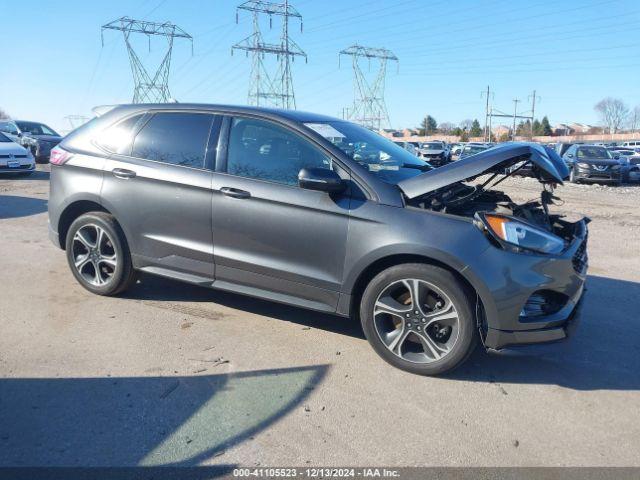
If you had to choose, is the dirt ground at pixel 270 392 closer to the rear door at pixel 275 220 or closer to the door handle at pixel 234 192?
the rear door at pixel 275 220

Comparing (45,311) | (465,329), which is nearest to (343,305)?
(465,329)

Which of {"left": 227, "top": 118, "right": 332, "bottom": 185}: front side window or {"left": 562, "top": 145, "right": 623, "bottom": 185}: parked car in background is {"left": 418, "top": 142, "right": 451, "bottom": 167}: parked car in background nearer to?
{"left": 562, "top": 145, "right": 623, "bottom": 185}: parked car in background

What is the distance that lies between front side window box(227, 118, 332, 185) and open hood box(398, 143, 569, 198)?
0.68m

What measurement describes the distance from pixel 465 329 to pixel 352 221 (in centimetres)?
106

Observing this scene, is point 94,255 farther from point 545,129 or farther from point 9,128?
point 545,129

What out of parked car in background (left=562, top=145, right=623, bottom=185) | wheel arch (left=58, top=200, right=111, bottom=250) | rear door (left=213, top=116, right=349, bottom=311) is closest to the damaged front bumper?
rear door (left=213, top=116, right=349, bottom=311)

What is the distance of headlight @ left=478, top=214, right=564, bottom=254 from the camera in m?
3.48

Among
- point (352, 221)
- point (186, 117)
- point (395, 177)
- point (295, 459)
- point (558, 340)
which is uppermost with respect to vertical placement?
point (186, 117)

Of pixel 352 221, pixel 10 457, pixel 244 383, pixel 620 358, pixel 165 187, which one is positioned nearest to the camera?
pixel 10 457

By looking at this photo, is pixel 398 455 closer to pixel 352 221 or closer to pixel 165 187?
pixel 352 221

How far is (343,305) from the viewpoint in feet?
12.9

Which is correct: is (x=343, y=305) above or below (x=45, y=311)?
above

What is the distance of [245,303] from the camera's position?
5004 mm

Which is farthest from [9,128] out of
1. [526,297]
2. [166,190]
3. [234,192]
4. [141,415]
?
[526,297]
